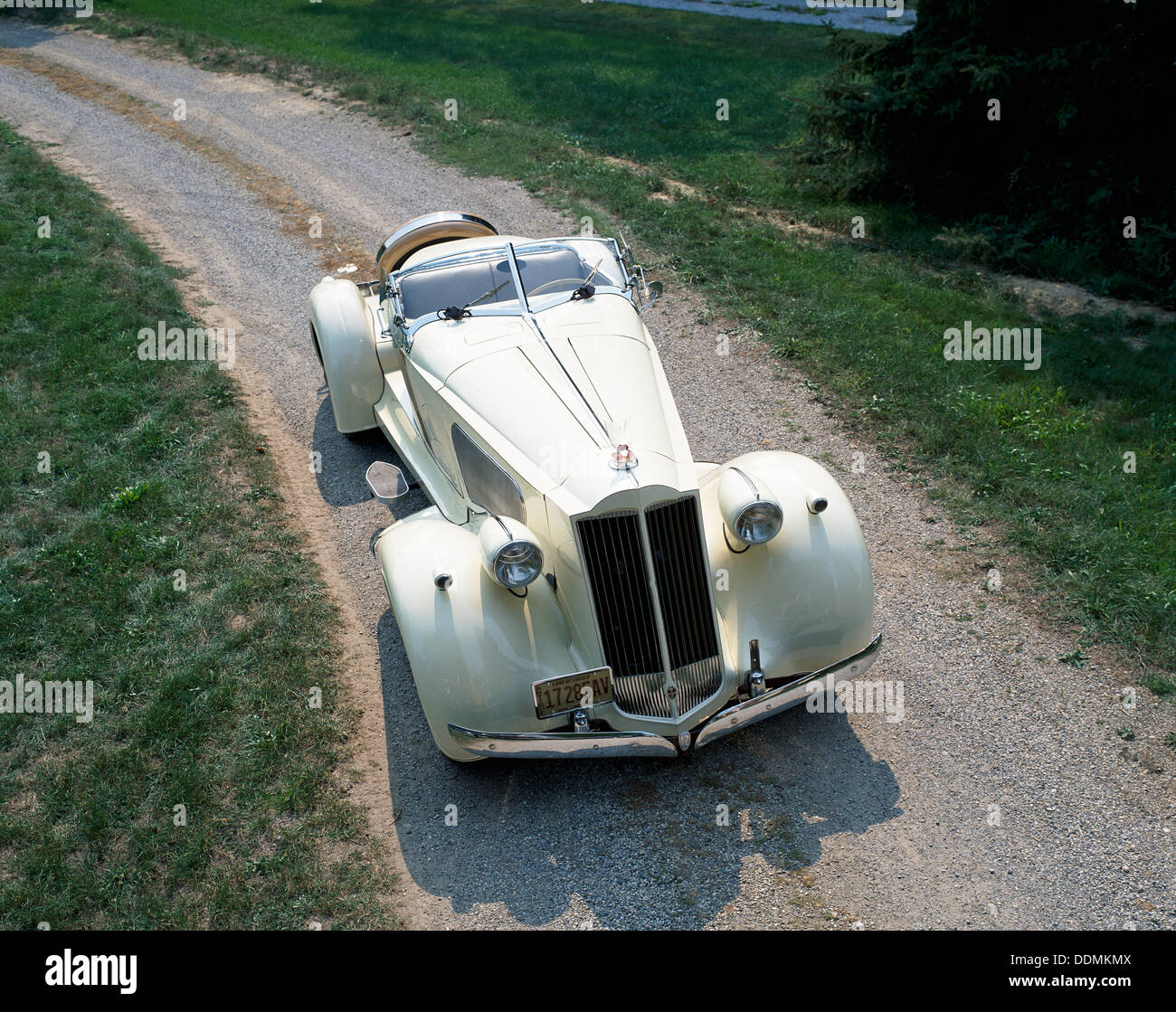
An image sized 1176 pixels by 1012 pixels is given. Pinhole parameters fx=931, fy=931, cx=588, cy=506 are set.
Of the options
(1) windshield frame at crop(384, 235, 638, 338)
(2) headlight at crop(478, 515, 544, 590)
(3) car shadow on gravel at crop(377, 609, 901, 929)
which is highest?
(1) windshield frame at crop(384, 235, 638, 338)

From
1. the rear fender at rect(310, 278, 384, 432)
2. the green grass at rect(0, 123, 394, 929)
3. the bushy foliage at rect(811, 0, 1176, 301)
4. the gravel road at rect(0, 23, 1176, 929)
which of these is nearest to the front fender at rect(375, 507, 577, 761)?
the gravel road at rect(0, 23, 1176, 929)

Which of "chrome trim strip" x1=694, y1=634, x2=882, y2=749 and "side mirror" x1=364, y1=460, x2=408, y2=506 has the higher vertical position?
"side mirror" x1=364, y1=460, x2=408, y2=506

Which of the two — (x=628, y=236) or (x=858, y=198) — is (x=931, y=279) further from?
(x=628, y=236)

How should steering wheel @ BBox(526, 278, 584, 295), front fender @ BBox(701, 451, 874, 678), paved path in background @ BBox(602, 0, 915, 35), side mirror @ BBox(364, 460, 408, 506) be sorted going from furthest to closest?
paved path in background @ BBox(602, 0, 915, 35) < steering wheel @ BBox(526, 278, 584, 295) < side mirror @ BBox(364, 460, 408, 506) < front fender @ BBox(701, 451, 874, 678)

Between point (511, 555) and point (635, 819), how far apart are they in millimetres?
1790

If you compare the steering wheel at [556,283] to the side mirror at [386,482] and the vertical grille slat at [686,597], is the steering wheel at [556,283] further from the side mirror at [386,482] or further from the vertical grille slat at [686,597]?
the vertical grille slat at [686,597]

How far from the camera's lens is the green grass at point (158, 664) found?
541 centimetres

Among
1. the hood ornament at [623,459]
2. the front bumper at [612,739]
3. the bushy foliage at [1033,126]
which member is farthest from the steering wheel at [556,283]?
the bushy foliage at [1033,126]

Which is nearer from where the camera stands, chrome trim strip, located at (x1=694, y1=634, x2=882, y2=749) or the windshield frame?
chrome trim strip, located at (x1=694, y1=634, x2=882, y2=749)

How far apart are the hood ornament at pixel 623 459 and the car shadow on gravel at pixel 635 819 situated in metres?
1.97

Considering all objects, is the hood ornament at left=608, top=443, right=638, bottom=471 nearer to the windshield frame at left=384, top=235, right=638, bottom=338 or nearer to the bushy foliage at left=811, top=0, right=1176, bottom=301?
the windshield frame at left=384, top=235, right=638, bottom=338

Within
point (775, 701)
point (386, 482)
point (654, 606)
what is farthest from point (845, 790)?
point (386, 482)

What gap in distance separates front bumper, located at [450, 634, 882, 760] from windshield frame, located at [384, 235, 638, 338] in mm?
3453

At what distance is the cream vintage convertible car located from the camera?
5.53 metres
